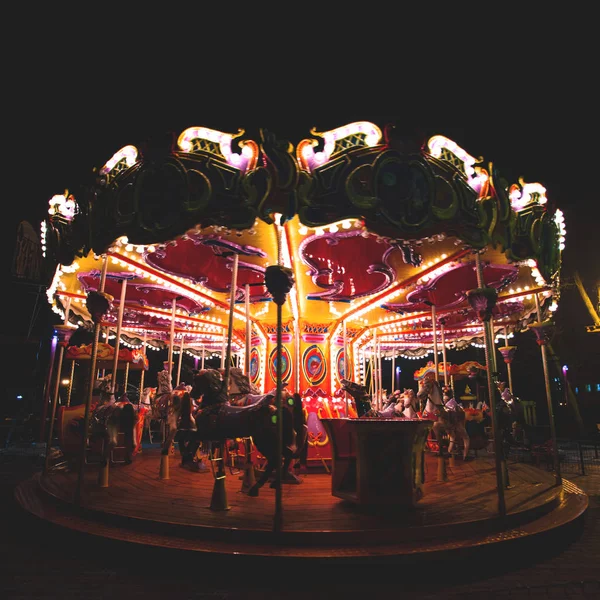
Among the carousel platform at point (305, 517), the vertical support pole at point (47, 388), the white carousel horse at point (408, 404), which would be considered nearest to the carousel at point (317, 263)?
the carousel platform at point (305, 517)

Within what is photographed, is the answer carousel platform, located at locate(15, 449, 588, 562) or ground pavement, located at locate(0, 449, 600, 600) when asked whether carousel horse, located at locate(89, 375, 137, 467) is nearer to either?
carousel platform, located at locate(15, 449, 588, 562)

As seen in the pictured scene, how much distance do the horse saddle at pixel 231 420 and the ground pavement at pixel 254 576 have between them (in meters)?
1.65

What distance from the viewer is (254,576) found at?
3.26 metres

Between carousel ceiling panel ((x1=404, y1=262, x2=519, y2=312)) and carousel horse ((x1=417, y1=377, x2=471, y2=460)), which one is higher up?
carousel ceiling panel ((x1=404, y1=262, x2=519, y2=312))

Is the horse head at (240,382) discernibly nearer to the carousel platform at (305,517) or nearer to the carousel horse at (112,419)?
the carousel platform at (305,517)

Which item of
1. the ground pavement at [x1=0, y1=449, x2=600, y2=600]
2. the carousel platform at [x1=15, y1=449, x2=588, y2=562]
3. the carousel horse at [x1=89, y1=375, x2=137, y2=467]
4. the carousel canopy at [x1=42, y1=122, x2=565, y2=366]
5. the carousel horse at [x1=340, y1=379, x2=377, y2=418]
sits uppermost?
the carousel canopy at [x1=42, y1=122, x2=565, y2=366]

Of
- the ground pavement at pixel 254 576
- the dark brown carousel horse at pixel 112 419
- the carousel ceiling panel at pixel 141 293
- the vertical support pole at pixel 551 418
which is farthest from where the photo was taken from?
the carousel ceiling panel at pixel 141 293

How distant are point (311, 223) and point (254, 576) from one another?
3246mm

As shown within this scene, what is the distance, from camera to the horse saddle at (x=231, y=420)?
5051mm

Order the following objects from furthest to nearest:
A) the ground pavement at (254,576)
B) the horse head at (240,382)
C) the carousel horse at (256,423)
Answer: the horse head at (240,382)
the carousel horse at (256,423)
the ground pavement at (254,576)

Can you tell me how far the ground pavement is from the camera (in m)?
3.05

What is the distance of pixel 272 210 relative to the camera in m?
4.54

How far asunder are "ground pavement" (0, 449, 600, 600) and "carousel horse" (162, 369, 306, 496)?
1.60m

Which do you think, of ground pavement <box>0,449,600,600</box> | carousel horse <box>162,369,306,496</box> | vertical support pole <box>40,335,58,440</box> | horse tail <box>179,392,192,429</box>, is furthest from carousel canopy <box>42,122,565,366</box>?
vertical support pole <box>40,335,58,440</box>
